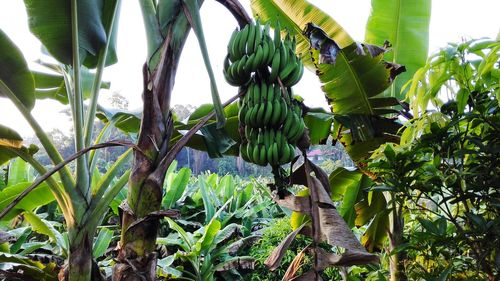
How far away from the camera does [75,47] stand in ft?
3.73

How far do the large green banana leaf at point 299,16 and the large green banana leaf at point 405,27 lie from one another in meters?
0.31

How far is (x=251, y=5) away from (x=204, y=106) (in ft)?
1.72

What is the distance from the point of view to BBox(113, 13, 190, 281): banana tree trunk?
79 cm

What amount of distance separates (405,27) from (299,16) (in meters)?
0.53

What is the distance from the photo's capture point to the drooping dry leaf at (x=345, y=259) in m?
0.75

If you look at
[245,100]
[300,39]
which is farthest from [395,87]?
[245,100]

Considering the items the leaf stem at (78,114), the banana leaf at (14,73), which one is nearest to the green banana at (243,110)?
the leaf stem at (78,114)

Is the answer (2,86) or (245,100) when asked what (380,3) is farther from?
(2,86)

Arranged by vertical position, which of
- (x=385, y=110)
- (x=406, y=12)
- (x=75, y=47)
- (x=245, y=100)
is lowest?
(x=245, y=100)

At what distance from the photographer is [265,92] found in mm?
904

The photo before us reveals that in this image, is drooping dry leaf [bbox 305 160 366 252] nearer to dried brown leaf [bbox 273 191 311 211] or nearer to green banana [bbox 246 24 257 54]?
dried brown leaf [bbox 273 191 311 211]

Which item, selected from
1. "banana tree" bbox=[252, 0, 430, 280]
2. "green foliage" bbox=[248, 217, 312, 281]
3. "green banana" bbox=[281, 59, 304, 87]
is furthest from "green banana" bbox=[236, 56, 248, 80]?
"green foliage" bbox=[248, 217, 312, 281]

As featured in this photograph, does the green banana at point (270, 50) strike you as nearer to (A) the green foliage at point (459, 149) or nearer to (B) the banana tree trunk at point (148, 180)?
(B) the banana tree trunk at point (148, 180)

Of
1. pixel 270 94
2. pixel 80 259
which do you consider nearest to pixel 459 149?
pixel 270 94
